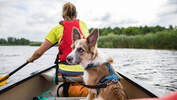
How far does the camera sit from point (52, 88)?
4.07 m

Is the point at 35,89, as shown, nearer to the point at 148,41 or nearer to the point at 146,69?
the point at 146,69

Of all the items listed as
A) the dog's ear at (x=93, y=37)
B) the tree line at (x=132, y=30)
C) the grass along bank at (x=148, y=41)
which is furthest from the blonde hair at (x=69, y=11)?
the tree line at (x=132, y=30)

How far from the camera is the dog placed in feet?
6.36

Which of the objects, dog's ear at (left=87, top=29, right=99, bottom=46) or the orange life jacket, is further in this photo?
the orange life jacket

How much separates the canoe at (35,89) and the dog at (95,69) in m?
0.56

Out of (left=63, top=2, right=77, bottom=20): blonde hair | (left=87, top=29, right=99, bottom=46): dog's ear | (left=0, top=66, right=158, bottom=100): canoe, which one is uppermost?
(left=63, top=2, right=77, bottom=20): blonde hair

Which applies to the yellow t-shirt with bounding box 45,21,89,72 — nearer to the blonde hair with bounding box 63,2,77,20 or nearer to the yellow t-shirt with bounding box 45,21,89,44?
the yellow t-shirt with bounding box 45,21,89,44

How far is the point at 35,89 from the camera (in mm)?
3326

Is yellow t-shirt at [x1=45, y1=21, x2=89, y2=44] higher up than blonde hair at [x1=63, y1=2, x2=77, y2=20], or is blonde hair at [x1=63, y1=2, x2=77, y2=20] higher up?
blonde hair at [x1=63, y1=2, x2=77, y2=20]

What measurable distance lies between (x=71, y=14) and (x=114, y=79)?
1881 mm

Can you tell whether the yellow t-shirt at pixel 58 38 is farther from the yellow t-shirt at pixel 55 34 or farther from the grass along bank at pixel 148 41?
the grass along bank at pixel 148 41

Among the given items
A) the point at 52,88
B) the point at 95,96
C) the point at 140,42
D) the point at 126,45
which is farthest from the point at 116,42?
the point at 95,96

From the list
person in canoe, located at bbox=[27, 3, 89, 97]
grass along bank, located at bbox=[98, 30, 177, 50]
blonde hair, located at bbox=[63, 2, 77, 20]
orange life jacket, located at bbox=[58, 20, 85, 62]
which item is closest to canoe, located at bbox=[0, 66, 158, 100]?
person in canoe, located at bbox=[27, 3, 89, 97]

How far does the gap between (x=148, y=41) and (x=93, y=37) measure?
2305cm
